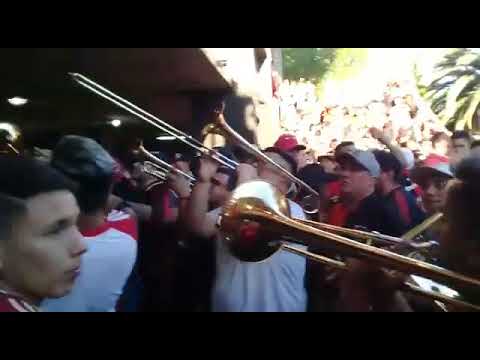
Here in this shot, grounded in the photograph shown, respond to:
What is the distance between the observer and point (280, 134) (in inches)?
105

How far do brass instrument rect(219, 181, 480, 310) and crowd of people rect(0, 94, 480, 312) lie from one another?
89 mm

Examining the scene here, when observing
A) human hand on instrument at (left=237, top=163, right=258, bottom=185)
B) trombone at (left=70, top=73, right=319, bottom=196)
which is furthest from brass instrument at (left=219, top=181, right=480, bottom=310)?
trombone at (left=70, top=73, right=319, bottom=196)

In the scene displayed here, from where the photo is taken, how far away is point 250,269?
2.54 metres

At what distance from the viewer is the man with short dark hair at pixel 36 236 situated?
2375 mm

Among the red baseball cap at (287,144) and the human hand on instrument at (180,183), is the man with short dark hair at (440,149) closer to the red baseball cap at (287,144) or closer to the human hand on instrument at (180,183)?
the red baseball cap at (287,144)

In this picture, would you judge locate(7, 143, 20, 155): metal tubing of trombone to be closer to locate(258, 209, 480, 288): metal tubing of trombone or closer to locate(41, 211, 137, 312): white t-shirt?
locate(41, 211, 137, 312): white t-shirt

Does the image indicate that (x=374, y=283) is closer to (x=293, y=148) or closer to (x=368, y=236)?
(x=368, y=236)

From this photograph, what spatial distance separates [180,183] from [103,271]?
417mm

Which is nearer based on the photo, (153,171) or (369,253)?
(369,253)

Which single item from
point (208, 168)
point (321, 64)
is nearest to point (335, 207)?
point (208, 168)

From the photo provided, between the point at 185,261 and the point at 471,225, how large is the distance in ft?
3.49

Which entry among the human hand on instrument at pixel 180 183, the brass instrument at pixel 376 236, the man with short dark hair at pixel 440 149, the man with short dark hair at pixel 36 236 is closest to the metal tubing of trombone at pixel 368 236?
the brass instrument at pixel 376 236

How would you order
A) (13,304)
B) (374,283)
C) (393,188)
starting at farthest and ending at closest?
1. (393,188)
2. (13,304)
3. (374,283)

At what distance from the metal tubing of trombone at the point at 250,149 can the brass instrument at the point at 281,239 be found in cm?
22
